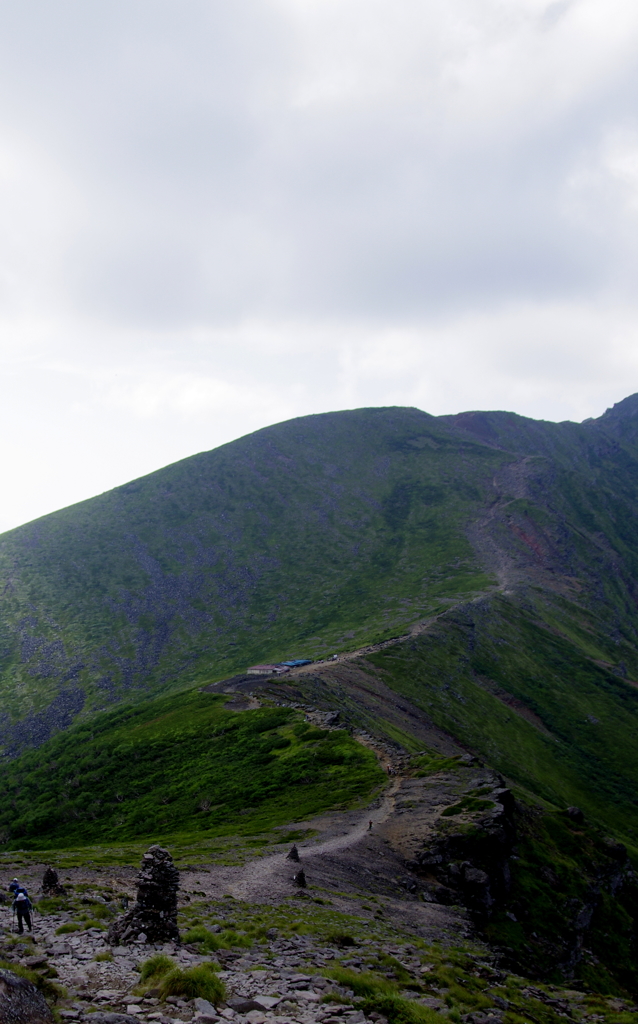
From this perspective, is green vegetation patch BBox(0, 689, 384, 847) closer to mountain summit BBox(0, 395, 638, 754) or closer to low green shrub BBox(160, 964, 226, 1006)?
low green shrub BBox(160, 964, 226, 1006)

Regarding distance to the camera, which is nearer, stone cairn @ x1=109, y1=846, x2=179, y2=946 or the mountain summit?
stone cairn @ x1=109, y1=846, x2=179, y2=946

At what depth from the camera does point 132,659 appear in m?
138

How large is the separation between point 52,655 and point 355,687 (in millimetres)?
81667

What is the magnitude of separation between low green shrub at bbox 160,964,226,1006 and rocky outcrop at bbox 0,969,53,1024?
8.80 feet

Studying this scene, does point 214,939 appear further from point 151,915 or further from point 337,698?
point 337,698

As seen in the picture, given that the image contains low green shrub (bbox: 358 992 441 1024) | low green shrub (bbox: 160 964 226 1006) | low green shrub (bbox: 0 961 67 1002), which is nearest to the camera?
low green shrub (bbox: 0 961 67 1002)

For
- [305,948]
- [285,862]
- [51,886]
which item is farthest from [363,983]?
[285,862]

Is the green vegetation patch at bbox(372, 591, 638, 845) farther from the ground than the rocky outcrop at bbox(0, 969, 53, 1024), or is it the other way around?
the rocky outcrop at bbox(0, 969, 53, 1024)

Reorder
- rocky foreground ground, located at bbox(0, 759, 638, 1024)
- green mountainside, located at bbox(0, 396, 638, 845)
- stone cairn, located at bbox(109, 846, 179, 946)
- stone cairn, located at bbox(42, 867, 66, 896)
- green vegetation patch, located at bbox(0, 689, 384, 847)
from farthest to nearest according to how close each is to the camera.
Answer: green mountainside, located at bbox(0, 396, 638, 845) → green vegetation patch, located at bbox(0, 689, 384, 847) → stone cairn, located at bbox(42, 867, 66, 896) → stone cairn, located at bbox(109, 846, 179, 946) → rocky foreground ground, located at bbox(0, 759, 638, 1024)

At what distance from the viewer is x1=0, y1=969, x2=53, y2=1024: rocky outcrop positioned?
10.1 m

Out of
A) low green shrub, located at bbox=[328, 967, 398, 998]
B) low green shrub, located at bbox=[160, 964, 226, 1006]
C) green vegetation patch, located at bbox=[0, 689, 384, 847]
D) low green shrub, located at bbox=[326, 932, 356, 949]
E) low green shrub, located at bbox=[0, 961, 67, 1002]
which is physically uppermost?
low green shrub, located at bbox=[0, 961, 67, 1002]

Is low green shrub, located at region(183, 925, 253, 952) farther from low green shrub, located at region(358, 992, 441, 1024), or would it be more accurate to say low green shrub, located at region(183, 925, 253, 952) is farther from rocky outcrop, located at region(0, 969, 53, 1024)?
rocky outcrop, located at region(0, 969, 53, 1024)

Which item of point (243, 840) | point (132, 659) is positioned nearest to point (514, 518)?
point (132, 659)

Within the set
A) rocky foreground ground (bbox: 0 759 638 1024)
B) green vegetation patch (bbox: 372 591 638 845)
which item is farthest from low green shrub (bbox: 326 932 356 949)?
green vegetation patch (bbox: 372 591 638 845)
